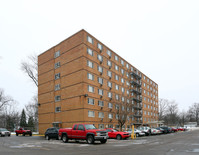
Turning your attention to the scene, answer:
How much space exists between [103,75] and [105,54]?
4.99 meters

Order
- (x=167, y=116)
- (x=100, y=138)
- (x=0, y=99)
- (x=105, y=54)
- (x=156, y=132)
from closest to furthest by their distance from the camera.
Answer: (x=100, y=138), (x=156, y=132), (x=105, y=54), (x=0, y=99), (x=167, y=116)

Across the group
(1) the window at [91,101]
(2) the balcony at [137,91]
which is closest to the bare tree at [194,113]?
(2) the balcony at [137,91]

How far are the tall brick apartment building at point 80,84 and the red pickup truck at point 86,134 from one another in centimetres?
1638

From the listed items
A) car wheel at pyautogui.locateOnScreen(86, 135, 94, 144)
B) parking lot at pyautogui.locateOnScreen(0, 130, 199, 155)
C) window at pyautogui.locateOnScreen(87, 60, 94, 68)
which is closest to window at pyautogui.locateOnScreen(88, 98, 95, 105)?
window at pyautogui.locateOnScreen(87, 60, 94, 68)

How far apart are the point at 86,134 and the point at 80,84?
2011 cm

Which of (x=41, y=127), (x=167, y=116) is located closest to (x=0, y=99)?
(x=41, y=127)

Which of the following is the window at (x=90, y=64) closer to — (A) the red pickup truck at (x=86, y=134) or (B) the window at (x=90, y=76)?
(B) the window at (x=90, y=76)

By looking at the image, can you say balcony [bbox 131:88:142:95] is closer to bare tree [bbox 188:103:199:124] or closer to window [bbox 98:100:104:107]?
window [bbox 98:100:104:107]

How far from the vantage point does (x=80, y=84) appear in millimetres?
39531

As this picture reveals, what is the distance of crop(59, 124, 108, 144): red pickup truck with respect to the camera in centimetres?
1947

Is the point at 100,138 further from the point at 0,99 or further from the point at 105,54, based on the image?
the point at 0,99

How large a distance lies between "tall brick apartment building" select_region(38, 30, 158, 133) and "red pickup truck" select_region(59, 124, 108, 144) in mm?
16382

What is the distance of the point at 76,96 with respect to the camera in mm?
39875

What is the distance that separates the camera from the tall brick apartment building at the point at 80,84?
1571 inches
